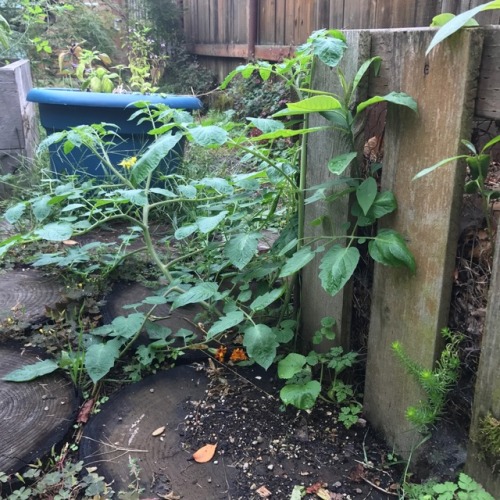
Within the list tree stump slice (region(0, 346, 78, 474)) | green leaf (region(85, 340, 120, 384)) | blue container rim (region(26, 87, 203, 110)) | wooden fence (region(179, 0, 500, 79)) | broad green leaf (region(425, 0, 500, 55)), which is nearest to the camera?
broad green leaf (region(425, 0, 500, 55))

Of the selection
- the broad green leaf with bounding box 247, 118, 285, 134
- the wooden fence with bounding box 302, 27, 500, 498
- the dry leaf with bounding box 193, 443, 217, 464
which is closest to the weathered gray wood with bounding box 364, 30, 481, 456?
the wooden fence with bounding box 302, 27, 500, 498

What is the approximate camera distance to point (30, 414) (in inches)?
64.8

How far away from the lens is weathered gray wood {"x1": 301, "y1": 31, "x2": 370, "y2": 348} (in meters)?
1.51

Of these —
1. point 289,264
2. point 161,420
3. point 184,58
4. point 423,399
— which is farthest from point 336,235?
point 184,58

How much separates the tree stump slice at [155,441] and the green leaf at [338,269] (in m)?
0.57

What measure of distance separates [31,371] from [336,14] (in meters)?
4.42

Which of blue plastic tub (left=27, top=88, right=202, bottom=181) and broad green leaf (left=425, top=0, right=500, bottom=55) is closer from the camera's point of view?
broad green leaf (left=425, top=0, right=500, bottom=55)

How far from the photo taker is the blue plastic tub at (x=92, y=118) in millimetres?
3373

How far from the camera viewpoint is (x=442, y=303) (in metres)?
1.32

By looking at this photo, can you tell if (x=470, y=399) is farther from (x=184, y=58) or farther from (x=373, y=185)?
(x=184, y=58)

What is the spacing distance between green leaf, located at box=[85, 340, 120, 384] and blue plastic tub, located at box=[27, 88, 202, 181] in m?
1.80

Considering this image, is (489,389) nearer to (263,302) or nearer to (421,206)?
(421,206)

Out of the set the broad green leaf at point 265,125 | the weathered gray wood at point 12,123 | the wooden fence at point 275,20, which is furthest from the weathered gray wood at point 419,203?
the weathered gray wood at point 12,123

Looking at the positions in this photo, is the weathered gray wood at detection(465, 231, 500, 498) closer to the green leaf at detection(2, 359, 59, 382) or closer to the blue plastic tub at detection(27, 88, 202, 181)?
the green leaf at detection(2, 359, 59, 382)
